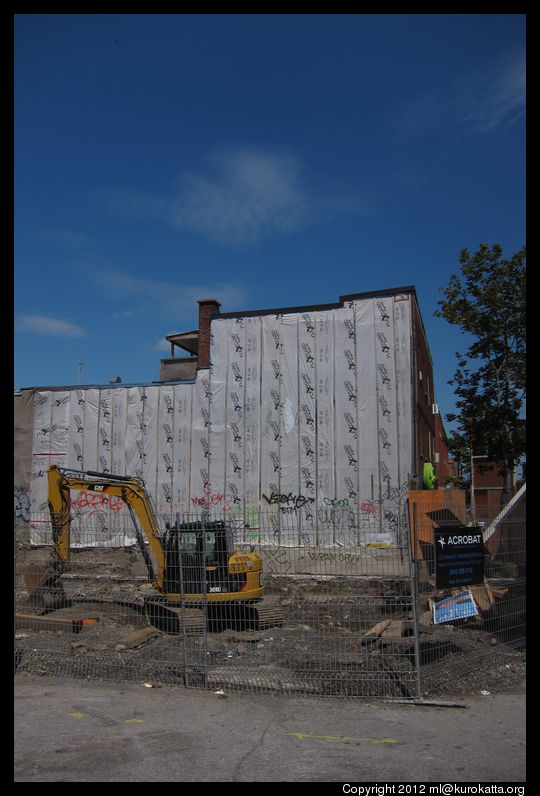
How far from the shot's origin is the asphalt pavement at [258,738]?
5484 mm

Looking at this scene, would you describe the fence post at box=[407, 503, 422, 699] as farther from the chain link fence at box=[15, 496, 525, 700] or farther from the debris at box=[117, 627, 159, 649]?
the debris at box=[117, 627, 159, 649]

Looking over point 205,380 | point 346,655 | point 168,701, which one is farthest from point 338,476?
point 168,701

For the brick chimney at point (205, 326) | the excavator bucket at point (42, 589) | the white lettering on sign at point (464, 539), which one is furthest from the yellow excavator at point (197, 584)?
the brick chimney at point (205, 326)

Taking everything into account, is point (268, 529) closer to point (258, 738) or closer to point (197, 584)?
point (197, 584)

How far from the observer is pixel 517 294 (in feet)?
65.3

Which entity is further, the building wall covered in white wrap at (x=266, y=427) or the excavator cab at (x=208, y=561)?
the building wall covered in white wrap at (x=266, y=427)

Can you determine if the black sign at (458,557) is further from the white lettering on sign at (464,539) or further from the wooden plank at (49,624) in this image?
the wooden plank at (49,624)

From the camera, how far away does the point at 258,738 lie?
6.35 meters

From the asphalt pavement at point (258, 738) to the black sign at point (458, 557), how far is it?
1.42m

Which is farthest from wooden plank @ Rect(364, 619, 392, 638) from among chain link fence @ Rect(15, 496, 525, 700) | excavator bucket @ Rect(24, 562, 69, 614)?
excavator bucket @ Rect(24, 562, 69, 614)

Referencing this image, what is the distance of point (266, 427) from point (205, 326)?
3.90 m

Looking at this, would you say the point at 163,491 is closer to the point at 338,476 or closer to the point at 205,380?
the point at 205,380

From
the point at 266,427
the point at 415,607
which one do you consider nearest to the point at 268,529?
the point at 415,607
